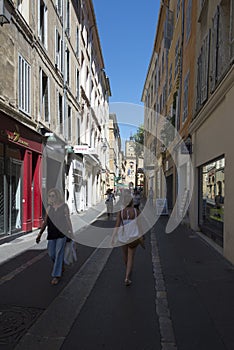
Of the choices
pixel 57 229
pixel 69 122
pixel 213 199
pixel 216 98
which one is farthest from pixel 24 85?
pixel 69 122

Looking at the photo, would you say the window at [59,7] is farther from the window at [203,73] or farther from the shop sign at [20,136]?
the window at [203,73]

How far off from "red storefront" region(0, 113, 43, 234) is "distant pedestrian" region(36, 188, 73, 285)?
4.34 metres

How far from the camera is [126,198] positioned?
6.38m

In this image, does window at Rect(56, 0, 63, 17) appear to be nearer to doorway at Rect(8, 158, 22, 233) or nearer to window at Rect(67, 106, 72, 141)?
window at Rect(67, 106, 72, 141)

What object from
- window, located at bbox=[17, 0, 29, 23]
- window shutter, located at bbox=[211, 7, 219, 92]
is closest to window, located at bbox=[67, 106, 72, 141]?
window, located at bbox=[17, 0, 29, 23]

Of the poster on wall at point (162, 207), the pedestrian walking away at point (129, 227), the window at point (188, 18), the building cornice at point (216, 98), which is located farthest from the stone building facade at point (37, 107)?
the window at point (188, 18)

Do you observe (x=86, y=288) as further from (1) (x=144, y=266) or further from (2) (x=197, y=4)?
(2) (x=197, y=4)

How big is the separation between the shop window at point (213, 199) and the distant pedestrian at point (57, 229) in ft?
15.0

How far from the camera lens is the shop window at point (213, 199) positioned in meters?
9.34

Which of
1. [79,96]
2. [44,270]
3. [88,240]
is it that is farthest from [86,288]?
[79,96]

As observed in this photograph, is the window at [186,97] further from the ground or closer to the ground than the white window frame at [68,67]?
closer to the ground

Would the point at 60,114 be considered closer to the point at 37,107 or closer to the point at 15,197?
the point at 37,107

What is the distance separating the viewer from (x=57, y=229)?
19.8 feet

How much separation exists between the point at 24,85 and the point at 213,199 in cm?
719
